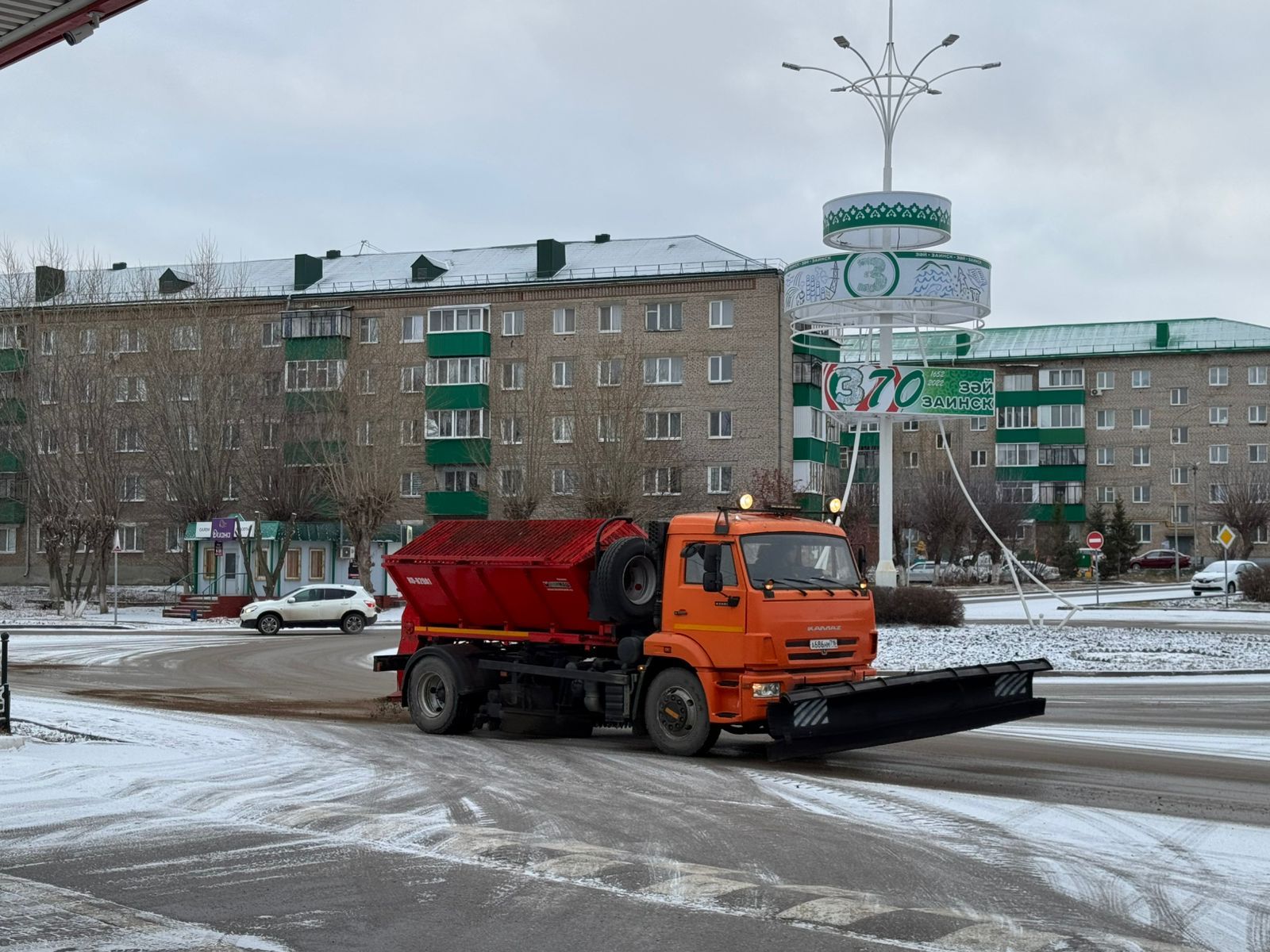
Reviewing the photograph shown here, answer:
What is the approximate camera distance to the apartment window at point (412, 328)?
235 feet

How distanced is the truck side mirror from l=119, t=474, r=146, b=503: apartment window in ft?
142

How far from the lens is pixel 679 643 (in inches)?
559

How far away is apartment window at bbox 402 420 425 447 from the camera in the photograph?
61.1 metres

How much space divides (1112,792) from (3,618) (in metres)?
43.2

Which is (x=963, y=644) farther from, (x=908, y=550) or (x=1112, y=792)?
(x=908, y=550)

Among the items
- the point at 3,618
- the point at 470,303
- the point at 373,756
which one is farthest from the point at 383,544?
the point at 373,756

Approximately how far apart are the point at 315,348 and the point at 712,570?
55.3 meters

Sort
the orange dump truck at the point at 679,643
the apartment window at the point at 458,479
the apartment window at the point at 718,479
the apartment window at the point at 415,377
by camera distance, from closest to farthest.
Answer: the orange dump truck at the point at 679,643
the apartment window at the point at 718,479
the apartment window at the point at 458,479
the apartment window at the point at 415,377

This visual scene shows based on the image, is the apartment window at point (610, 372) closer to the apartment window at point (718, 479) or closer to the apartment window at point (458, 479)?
the apartment window at point (718, 479)

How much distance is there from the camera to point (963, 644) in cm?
2878

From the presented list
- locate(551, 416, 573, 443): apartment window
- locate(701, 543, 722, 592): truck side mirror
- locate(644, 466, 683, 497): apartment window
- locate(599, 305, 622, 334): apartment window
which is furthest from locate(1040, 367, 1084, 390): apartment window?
locate(701, 543, 722, 592): truck side mirror

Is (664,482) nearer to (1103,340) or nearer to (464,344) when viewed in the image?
(464,344)

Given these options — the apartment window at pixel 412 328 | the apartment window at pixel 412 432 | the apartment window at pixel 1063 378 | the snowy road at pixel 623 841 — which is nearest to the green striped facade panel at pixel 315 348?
the apartment window at pixel 412 328

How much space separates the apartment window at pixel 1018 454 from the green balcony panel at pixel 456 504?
4776cm
